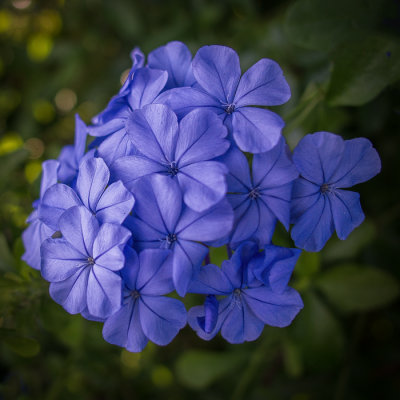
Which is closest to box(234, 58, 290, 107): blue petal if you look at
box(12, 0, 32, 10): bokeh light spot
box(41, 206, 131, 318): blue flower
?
box(41, 206, 131, 318): blue flower

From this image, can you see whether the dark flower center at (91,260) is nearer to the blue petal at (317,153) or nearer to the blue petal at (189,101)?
the blue petal at (189,101)

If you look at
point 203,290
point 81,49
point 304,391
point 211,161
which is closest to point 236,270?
point 203,290

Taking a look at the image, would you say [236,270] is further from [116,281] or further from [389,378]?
[389,378]

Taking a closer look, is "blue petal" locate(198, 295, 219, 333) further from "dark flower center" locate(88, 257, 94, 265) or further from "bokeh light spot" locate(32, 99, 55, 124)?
"bokeh light spot" locate(32, 99, 55, 124)

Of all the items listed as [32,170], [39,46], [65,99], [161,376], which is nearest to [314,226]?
[32,170]

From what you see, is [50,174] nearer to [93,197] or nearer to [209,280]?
[93,197]

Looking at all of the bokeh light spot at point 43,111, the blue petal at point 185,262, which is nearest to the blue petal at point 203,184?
the blue petal at point 185,262
